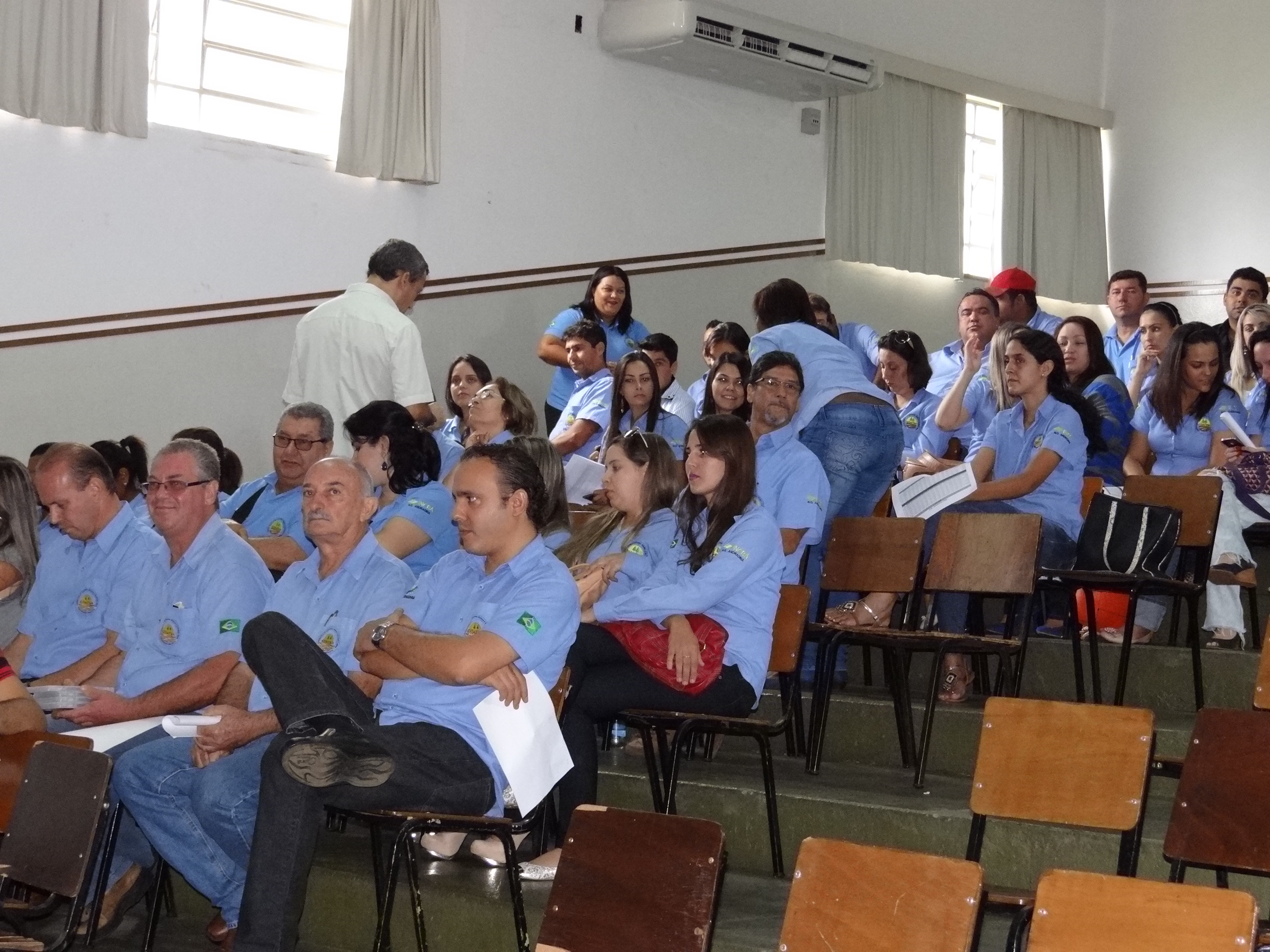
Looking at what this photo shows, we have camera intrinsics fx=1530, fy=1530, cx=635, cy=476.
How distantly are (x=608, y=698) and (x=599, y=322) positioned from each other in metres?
3.51

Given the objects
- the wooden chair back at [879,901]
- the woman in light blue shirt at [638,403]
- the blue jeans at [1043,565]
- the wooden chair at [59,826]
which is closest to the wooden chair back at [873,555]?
the blue jeans at [1043,565]

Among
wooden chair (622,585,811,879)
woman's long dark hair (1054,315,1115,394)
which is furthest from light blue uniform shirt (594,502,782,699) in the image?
woman's long dark hair (1054,315,1115,394)

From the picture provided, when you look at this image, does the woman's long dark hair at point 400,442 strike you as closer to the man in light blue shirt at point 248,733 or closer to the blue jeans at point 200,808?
the man in light blue shirt at point 248,733

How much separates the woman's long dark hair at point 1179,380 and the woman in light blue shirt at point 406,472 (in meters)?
2.50

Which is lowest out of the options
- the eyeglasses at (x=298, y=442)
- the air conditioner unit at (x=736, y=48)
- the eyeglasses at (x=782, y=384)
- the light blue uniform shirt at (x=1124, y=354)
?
the eyeglasses at (x=298, y=442)

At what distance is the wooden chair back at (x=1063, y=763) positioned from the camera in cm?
282

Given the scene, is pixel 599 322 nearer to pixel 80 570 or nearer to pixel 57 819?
pixel 80 570

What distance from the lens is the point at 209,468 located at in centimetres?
398

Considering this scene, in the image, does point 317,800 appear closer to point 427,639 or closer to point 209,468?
point 427,639

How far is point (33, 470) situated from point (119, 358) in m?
1.97

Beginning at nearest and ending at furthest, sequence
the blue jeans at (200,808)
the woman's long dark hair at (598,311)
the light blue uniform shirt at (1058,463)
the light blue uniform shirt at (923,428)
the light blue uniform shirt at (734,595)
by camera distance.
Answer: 1. the blue jeans at (200,808)
2. the light blue uniform shirt at (734,595)
3. the light blue uniform shirt at (1058,463)
4. the light blue uniform shirt at (923,428)
5. the woman's long dark hair at (598,311)

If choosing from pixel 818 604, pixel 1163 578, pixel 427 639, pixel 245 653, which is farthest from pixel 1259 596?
pixel 245 653

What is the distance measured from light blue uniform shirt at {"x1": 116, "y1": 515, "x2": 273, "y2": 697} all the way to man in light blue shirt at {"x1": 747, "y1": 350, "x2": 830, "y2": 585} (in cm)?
146

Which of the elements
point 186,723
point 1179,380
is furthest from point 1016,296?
point 186,723
